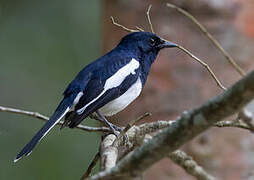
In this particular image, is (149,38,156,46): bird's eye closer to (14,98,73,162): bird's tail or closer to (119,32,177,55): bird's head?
(119,32,177,55): bird's head

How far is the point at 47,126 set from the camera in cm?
363

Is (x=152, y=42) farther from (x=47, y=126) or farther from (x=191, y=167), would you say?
(x=191, y=167)

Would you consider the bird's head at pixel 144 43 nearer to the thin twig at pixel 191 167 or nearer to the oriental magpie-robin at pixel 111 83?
the oriental magpie-robin at pixel 111 83

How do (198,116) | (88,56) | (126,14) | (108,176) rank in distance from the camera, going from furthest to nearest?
(88,56) < (126,14) < (108,176) < (198,116)

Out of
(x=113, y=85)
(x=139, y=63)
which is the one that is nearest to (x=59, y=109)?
(x=113, y=85)

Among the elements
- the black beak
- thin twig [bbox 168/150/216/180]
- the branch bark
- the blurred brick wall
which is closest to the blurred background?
the blurred brick wall

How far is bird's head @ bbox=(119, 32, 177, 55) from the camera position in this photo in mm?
4449

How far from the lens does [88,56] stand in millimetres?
9383

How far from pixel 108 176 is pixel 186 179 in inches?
92.6

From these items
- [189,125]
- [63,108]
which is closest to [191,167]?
[189,125]

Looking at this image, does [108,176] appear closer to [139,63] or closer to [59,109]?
[59,109]

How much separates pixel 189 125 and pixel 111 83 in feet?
7.44

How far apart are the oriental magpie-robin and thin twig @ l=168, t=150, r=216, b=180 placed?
1054 millimetres

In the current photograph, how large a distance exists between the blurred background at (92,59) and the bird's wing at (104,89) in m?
0.34
